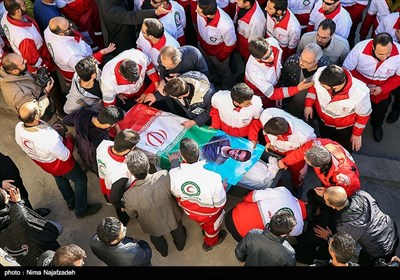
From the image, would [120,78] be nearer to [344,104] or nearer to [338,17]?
[344,104]

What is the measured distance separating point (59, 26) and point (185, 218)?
2.52 meters

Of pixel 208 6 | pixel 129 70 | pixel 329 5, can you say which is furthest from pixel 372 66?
pixel 129 70

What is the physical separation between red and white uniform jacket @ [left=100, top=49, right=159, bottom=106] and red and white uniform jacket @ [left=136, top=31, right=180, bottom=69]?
0.44 feet

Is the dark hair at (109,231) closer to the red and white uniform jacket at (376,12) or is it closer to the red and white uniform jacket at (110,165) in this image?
the red and white uniform jacket at (110,165)

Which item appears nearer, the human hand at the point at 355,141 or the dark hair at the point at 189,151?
the dark hair at the point at 189,151

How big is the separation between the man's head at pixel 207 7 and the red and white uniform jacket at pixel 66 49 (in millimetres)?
1390

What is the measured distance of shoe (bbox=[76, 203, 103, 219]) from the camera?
5.91 meters

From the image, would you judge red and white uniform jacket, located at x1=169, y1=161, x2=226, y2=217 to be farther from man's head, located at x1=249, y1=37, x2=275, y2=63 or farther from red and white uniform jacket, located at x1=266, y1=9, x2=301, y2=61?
red and white uniform jacket, located at x1=266, y1=9, x2=301, y2=61

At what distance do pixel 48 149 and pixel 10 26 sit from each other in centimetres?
175

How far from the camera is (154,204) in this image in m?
4.80

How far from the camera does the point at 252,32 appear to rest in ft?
20.1

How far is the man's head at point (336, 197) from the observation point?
4.43 m

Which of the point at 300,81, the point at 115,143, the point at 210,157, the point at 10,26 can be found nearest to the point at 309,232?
the point at 210,157

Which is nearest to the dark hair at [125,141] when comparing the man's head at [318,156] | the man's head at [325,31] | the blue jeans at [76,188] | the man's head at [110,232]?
the man's head at [110,232]
